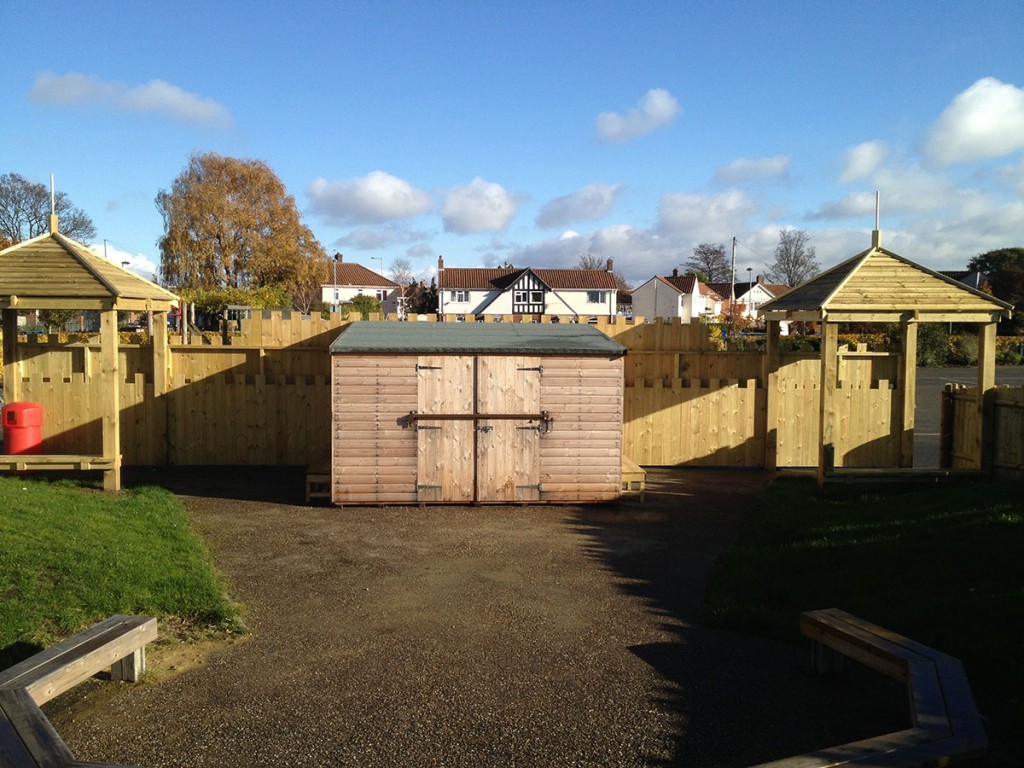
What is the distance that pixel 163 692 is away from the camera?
5.56m

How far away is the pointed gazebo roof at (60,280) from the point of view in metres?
11.4

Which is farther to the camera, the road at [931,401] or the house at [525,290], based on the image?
the house at [525,290]

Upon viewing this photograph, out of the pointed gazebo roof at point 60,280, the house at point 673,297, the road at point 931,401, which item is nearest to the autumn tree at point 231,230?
the house at point 673,297

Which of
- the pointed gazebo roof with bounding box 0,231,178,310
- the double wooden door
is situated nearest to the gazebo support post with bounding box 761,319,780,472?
the double wooden door

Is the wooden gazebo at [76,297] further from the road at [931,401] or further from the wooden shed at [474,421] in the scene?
the road at [931,401]

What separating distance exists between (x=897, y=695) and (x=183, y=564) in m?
6.05

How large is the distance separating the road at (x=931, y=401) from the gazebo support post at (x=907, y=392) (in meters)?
1.40

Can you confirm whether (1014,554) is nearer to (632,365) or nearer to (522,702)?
(522,702)

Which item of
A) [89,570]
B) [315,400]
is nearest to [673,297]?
[315,400]

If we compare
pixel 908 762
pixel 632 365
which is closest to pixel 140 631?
pixel 908 762

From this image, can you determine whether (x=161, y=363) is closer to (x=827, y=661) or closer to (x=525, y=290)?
(x=827, y=661)

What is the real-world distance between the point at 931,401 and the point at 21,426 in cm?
2422

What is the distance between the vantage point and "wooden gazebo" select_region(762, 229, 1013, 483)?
12.0 meters

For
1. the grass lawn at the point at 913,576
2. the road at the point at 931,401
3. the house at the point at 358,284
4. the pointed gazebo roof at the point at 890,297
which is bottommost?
the grass lawn at the point at 913,576
